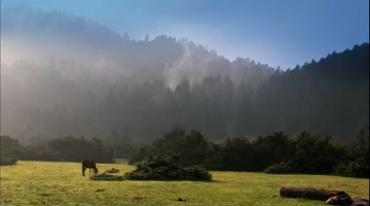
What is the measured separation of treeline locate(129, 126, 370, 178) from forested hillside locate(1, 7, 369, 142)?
2531mm

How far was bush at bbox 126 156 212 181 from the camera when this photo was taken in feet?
102

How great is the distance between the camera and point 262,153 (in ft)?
177

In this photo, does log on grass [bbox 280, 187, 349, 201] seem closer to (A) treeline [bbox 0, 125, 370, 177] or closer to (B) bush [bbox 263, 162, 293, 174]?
(A) treeline [bbox 0, 125, 370, 177]

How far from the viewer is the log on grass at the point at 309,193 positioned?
2150cm

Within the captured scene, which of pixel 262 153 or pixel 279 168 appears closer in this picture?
pixel 279 168

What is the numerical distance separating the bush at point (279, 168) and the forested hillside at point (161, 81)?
465 centimetres

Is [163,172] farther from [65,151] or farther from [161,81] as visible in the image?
[65,151]

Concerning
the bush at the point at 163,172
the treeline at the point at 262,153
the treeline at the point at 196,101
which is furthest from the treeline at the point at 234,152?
the bush at the point at 163,172

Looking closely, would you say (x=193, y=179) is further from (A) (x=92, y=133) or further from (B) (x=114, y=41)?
(A) (x=92, y=133)

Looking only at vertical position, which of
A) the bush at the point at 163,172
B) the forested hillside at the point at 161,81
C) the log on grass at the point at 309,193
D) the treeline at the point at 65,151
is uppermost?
the forested hillside at the point at 161,81

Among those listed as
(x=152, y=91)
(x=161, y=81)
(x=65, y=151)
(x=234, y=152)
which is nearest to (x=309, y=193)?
(x=161, y=81)

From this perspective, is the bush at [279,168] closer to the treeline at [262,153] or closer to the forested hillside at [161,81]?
the treeline at [262,153]

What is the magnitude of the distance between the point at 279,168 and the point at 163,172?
2179cm

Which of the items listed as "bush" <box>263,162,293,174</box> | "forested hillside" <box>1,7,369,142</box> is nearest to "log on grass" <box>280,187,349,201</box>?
"forested hillside" <box>1,7,369,142</box>
